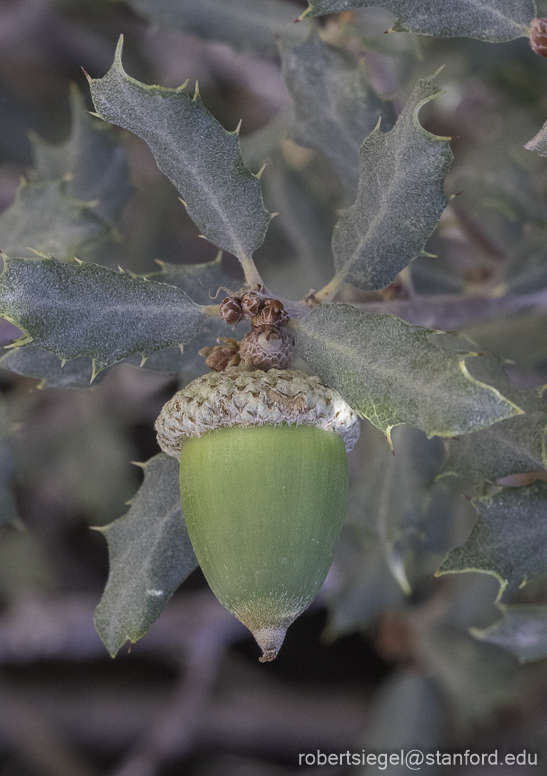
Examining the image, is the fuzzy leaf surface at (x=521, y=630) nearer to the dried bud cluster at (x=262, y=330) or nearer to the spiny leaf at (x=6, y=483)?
the dried bud cluster at (x=262, y=330)

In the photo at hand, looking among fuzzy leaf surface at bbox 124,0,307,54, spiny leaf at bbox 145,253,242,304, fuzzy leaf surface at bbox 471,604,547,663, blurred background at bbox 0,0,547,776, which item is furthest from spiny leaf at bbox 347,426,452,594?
fuzzy leaf surface at bbox 124,0,307,54

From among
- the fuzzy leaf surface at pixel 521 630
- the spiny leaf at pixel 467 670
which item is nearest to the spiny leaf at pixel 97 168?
the fuzzy leaf surface at pixel 521 630

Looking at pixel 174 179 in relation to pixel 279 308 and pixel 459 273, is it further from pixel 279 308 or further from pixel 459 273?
pixel 459 273

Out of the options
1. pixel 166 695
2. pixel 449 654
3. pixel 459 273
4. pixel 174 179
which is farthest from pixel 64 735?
pixel 174 179

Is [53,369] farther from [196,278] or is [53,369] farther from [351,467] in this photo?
[351,467]

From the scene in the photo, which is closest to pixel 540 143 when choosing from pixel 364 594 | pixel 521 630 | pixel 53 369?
pixel 53 369

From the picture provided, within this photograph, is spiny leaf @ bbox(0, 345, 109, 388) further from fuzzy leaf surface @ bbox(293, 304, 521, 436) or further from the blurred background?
fuzzy leaf surface @ bbox(293, 304, 521, 436)
